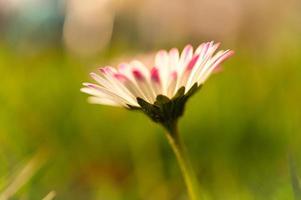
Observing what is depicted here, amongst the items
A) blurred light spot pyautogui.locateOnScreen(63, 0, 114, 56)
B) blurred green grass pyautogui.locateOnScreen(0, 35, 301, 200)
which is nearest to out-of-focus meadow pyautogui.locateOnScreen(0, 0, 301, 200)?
blurred green grass pyautogui.locateOnScreen(0, 35, 301, 200)

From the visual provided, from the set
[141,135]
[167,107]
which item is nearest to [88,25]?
[141,135]

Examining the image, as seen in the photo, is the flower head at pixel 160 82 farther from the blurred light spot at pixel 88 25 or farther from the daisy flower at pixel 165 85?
the blurred light spot at pixel 88 25

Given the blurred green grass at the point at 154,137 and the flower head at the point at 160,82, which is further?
the blurred green grass at the point at 154,137

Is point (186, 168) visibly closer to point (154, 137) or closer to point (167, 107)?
point (167, 107)

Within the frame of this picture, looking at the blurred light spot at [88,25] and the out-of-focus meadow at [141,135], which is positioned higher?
the blurred light spot at [88,25]

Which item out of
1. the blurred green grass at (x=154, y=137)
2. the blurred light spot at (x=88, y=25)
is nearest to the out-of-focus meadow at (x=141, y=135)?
the blurred green grass at (x=154, y=137)

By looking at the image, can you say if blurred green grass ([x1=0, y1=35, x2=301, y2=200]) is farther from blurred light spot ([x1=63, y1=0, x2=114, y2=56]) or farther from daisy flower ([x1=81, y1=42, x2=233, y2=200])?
blurred light spot ([x1=63, y1=0, x2=114, y2=56])

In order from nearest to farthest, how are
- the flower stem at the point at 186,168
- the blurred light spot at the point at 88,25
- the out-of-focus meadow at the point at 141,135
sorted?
the flower stem at the point at 186,168
the out-of-focus meadow at the point at 141,135
the blurred light spot at the point at 88,25

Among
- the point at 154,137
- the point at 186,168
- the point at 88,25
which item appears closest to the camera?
the point at 186,168
